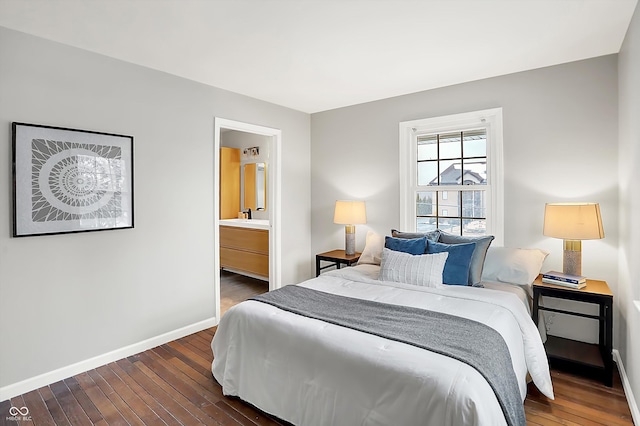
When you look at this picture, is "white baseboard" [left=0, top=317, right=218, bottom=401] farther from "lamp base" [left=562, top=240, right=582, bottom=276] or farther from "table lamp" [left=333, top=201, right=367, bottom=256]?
"lamp base" [left=562, top=240, right=582, bottom=276]

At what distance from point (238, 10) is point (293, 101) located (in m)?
2.03

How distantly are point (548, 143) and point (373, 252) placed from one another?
189 centimetres

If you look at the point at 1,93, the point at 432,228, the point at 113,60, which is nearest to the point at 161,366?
the point at 1,93

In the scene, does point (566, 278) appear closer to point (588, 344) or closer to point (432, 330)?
point (588, 344)

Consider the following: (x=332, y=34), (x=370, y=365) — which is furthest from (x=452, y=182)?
(x=370, y=365)

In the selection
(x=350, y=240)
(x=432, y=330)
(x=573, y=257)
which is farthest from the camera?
(x=350, y=240)

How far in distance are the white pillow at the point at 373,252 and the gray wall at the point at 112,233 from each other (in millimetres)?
1630

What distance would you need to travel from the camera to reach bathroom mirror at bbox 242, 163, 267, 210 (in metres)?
5.74

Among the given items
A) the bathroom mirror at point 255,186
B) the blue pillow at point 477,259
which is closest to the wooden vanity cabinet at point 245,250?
the bathroom mirror at point 255,186

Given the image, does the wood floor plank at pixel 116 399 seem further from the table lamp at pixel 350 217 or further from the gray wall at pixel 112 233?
the table lamp at pixel 350 217

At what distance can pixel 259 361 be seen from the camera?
7.07 feet

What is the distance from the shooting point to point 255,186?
583 centimetres

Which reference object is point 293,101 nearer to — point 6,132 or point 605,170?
point 6,132

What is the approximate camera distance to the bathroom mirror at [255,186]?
18.8ft
